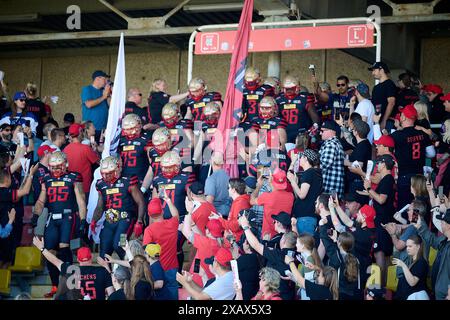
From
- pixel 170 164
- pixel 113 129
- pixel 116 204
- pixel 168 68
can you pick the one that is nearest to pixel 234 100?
pixel 170 164

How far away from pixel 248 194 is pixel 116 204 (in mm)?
1733

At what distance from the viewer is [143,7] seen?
65.6ft

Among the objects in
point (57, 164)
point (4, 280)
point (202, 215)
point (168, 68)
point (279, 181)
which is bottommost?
point (4, 280)

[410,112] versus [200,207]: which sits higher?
[410,112]

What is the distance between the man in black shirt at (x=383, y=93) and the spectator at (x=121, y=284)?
178 inches

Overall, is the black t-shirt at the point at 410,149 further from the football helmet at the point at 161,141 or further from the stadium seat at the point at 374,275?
the football helmet at the point at 161,141

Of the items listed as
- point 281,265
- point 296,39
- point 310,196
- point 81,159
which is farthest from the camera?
point 296,39

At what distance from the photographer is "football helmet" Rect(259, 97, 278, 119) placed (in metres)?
14.3

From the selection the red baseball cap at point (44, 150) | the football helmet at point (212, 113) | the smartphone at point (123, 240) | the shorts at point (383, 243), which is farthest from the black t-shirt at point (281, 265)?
the red baseball cap at point (44, 150)

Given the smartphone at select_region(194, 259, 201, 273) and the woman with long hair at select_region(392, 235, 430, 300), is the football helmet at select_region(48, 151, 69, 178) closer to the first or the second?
the smartphone at select_region(194, 259, 201, 273)

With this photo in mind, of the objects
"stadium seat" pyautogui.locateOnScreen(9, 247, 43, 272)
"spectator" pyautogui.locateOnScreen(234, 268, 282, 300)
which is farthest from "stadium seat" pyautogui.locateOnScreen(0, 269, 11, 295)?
"spectator" pyautogui.locateOnScreen(234, 268, 282, 300)

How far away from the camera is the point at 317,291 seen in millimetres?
10828

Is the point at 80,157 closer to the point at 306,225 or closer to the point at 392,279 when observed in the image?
the point at 306,225
